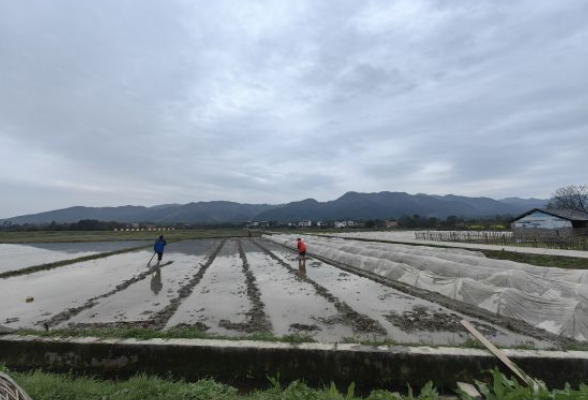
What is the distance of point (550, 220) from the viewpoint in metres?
27.7

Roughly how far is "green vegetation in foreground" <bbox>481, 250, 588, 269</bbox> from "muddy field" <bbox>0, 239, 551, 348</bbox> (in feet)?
22.0

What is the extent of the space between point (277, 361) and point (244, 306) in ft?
13.6

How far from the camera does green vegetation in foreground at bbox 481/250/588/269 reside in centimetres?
1122

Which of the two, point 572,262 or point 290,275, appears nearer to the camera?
point 572,262

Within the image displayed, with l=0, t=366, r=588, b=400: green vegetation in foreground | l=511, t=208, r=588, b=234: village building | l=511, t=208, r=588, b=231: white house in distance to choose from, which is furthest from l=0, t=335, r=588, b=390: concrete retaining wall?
l=511, t=208, r=588, b=231: white house in distance

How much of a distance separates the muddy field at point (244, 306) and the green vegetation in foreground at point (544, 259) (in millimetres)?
6692

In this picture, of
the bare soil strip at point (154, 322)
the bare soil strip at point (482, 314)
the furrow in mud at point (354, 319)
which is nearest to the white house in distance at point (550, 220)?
the bare soil strip at point (482, 314)

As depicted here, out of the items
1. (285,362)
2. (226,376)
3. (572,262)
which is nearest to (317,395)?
(285,362)

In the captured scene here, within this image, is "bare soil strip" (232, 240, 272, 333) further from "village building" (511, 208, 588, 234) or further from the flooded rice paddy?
"village building" (511, 208, 588, 234)

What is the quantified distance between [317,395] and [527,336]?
482cm

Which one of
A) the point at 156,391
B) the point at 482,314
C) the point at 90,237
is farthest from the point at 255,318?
the point at 90,237

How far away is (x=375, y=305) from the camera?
8.27m

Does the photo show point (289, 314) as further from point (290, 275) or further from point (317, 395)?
point (290, 275)

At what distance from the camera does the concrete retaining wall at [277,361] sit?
3.92 metres
